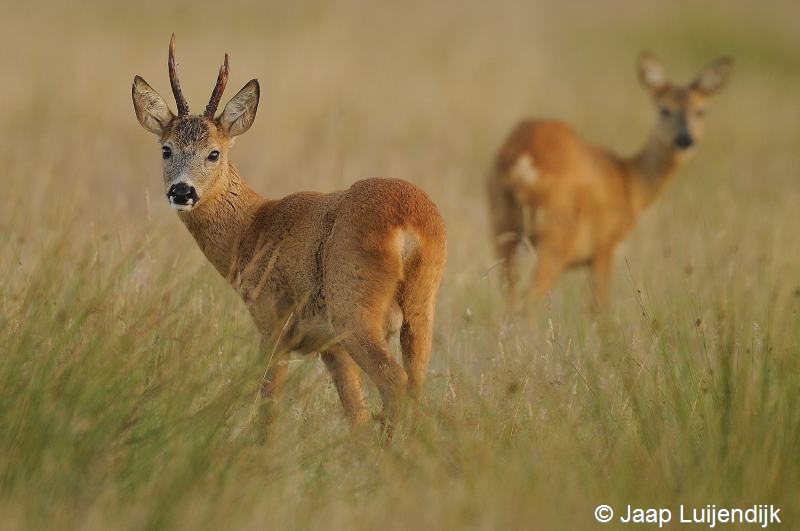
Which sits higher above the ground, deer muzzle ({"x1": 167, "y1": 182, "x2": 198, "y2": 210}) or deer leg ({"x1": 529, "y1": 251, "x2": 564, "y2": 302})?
deer muzzle ({"x1": 167, "y1": 182, "x2": 198, "y2": 210})

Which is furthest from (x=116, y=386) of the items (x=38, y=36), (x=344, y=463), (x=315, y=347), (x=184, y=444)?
(x=38, y=36)

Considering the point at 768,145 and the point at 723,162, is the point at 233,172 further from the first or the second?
the point at 768,145

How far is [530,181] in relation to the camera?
9320mm

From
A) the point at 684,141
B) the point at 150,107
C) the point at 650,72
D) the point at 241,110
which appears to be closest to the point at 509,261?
the point at 684,141

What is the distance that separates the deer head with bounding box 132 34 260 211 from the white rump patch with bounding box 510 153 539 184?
11.1ft

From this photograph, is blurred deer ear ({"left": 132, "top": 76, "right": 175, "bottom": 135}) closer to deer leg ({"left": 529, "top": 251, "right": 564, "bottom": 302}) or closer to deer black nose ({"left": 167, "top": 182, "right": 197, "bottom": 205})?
deer black nose ({"left": 167, "top": 182, "right": 197, "bottom": 205})

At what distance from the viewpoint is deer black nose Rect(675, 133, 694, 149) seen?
11.2m

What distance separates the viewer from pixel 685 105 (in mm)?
11617

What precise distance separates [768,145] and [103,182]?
8494 millimetres

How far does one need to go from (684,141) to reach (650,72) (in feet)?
5.00

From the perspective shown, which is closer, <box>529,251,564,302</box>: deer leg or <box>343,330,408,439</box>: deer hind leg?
<box>343,330,408,439</box>: deer hind leg

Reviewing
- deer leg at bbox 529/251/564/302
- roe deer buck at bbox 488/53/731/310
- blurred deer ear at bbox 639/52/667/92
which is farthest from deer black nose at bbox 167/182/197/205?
blurred deer ear at bbox 639/52/667/92

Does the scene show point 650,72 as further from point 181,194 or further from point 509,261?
point 181,194

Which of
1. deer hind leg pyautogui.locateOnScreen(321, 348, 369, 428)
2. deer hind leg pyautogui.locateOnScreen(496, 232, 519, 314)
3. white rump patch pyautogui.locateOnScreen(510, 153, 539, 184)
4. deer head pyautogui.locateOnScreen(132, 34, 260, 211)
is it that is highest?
deer head pyautogui.locateOnScreen(132, 34, 260, 211)
